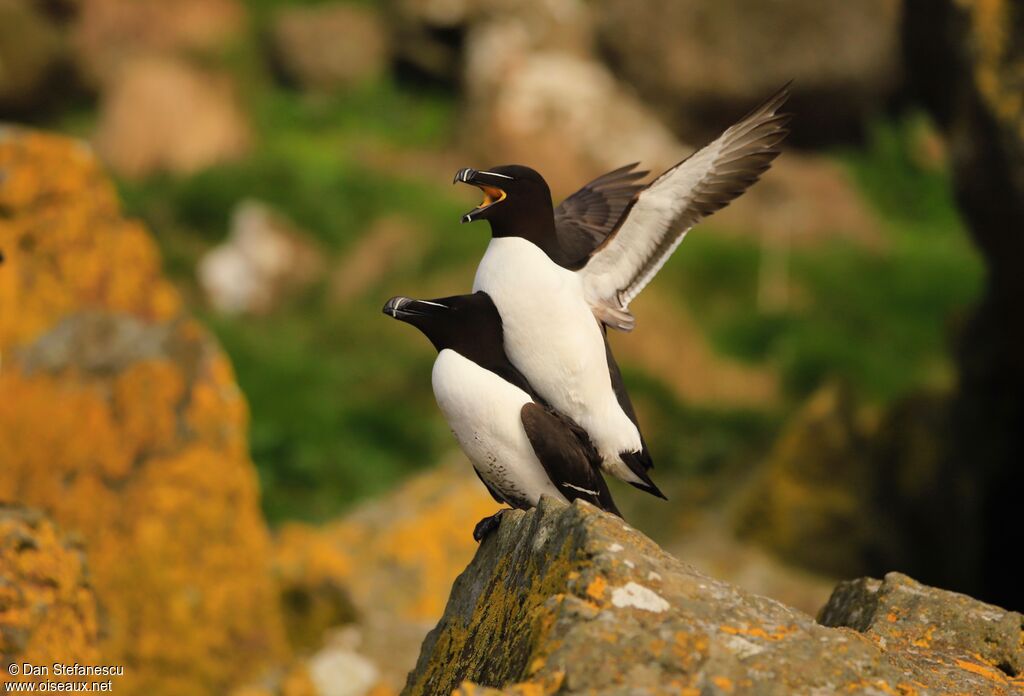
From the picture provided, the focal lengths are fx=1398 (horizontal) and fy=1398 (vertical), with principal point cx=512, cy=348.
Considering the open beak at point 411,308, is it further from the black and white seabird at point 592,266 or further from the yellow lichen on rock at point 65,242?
the yellow lichen on rock at point 65,242

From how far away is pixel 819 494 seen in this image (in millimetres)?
10320

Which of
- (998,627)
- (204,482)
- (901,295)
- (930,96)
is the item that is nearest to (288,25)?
(901,295)

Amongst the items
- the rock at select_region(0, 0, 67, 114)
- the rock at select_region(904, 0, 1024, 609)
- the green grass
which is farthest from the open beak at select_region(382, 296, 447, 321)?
the rock at select_region(0, 0, 67, 114)

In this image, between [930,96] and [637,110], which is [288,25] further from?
[930,96]

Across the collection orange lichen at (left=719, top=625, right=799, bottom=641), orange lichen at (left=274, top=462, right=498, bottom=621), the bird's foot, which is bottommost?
orange lichen at (left=719, top=625, right=799, bottom=641)

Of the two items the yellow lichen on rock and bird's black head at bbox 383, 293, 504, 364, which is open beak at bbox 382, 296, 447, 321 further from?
the yellow lichen on rock

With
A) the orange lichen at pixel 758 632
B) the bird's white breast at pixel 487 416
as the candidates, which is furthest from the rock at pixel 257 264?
the orange lichen at pixel 758 632

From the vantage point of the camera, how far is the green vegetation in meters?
11.9

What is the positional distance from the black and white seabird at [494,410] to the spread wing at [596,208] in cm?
86

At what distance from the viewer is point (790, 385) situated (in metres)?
13.3

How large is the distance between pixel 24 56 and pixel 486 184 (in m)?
13.3

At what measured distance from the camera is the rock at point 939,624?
4359 millimetres

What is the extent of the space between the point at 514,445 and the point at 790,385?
8683 millimetres

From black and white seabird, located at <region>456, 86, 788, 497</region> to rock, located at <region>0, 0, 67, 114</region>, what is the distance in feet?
42.7
